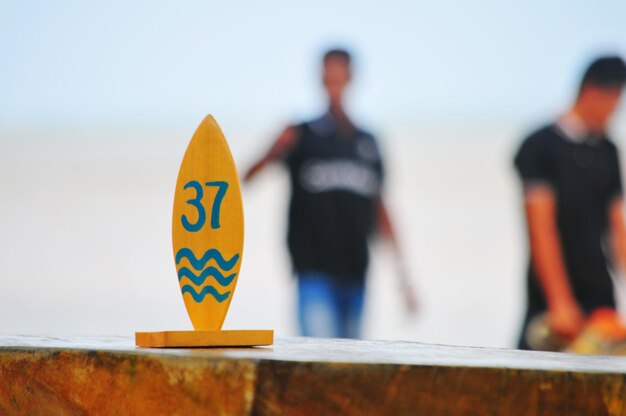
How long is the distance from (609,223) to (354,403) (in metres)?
2.10

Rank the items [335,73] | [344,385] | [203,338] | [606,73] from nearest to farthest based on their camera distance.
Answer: [344,385] < [203,338] < [606,73] < [335,73]

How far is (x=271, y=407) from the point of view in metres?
0.90

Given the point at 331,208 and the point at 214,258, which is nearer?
the point at 214,258

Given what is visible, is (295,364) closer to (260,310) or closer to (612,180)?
(612,180)

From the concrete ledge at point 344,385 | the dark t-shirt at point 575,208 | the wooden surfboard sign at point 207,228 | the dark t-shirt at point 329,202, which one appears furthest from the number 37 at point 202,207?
the dark t-shirt at point 575,208

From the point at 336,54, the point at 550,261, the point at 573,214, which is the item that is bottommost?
the point at 550,261

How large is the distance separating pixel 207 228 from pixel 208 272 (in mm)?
47

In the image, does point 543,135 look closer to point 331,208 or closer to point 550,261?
point 550,261

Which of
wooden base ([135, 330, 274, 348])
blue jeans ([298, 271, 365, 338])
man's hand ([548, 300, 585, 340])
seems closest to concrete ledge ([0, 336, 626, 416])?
wooden base ([135, 330, 274, 348])

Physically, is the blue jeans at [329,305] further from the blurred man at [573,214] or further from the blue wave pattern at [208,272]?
the blue wave pattern at [208,272]

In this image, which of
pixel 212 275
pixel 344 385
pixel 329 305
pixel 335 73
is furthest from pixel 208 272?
pixel 335 73

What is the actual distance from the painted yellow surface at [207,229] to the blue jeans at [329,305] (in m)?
1.48

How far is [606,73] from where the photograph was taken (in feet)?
9.46

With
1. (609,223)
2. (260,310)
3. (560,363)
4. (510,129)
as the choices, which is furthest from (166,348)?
(510,129)
